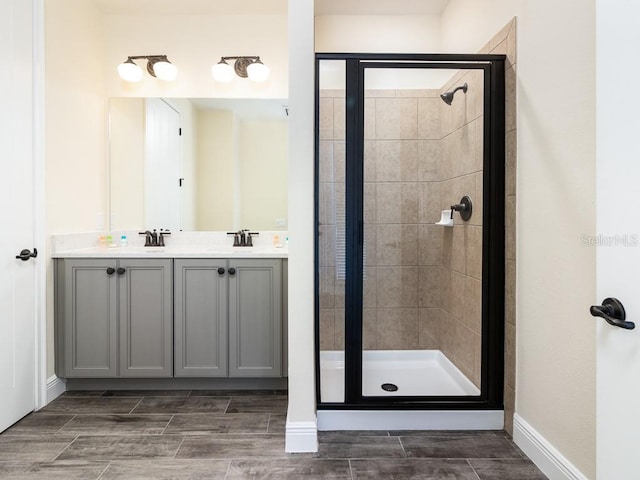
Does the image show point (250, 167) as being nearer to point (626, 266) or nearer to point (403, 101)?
point (403, 101)

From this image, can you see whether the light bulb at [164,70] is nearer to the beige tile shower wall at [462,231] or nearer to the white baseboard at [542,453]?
the beige tile shower wall at [462,231]

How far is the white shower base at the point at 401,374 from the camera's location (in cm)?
224

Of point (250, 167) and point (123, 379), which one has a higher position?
point (250, 167)

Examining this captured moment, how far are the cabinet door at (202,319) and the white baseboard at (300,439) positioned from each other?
823 mm

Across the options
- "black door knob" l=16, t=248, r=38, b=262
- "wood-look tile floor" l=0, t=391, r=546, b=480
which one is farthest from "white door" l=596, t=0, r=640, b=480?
"black door knob" l=16, t=248, r=38, b=262

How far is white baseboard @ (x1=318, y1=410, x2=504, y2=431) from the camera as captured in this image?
2.20m

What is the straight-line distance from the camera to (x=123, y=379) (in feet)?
9.05

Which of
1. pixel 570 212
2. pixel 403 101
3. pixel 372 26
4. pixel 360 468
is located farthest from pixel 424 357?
pixel 372 26

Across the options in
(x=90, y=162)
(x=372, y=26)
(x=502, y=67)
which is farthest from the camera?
(x=372, y=26)

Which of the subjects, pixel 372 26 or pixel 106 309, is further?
pixel 372 26

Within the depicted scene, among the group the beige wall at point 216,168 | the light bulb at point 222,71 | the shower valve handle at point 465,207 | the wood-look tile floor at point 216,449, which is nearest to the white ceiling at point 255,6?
the light bulb at point 222,71

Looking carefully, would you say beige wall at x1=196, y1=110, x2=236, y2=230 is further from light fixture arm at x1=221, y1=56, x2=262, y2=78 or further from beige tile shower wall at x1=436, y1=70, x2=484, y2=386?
beige tile shower wall at x1=436, y1=70, x2=484, y2=386

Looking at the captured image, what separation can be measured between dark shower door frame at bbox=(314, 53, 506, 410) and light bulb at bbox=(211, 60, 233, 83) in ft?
4.20

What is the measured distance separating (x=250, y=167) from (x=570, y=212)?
2.22m
